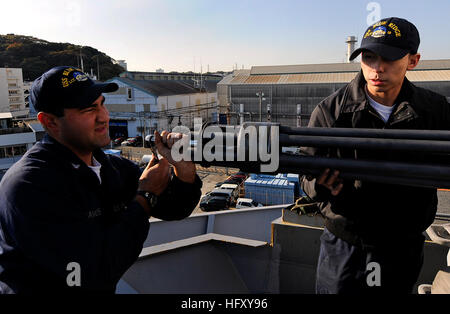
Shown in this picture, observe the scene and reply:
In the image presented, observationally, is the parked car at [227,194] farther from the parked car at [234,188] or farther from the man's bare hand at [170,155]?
the man's bare hand at [170,155]

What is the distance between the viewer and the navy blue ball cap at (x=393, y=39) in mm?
1676

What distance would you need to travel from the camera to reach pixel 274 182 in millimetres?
15781

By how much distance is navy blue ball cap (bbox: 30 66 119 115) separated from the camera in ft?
5.36

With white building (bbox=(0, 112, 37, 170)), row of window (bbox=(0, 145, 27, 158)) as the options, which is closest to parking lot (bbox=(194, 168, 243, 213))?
white building (bbox=(0, 112, 37, 170))

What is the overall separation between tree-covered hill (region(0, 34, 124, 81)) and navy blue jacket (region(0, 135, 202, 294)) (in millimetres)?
52853

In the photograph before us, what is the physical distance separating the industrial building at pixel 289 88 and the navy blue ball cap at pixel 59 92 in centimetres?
2612

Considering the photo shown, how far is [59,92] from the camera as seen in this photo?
64.5 inches

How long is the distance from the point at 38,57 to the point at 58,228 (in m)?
61.5

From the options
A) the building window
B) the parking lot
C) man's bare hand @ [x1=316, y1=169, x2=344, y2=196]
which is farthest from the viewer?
the building window

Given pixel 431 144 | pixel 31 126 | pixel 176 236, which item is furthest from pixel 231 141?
pixel 31 126

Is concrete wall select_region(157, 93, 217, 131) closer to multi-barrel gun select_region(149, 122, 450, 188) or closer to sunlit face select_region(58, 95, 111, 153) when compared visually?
sunlit face select_region(58, 95, 111, 153)

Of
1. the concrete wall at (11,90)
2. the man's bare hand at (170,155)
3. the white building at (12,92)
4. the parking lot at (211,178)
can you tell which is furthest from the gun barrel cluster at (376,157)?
the concrete wall at (11,90)

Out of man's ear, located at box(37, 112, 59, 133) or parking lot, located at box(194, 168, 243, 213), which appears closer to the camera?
man's ear, located at box(37, 112, 59, 133)

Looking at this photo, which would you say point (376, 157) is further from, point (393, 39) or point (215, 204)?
point (215, 204)
